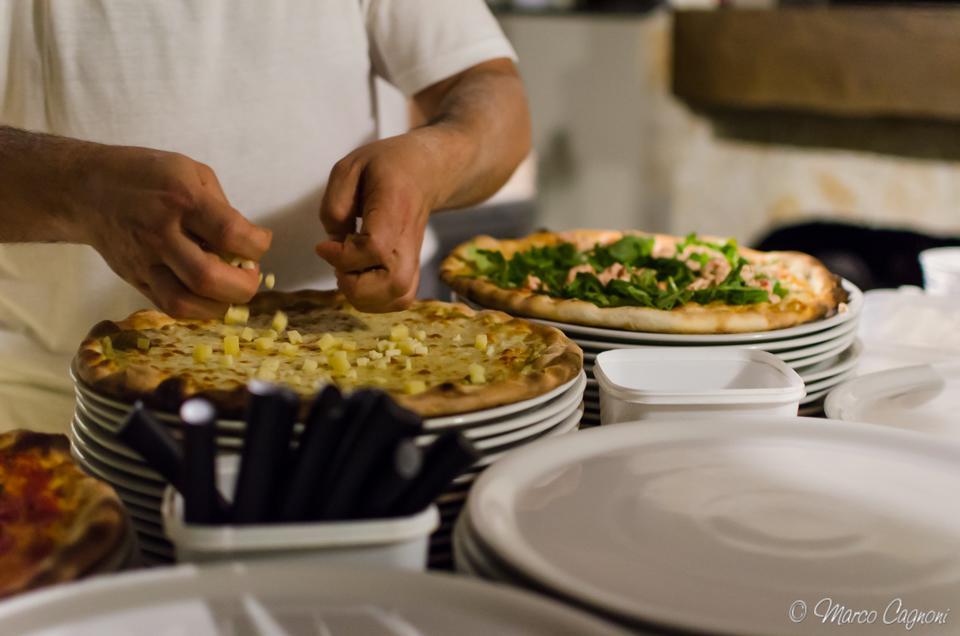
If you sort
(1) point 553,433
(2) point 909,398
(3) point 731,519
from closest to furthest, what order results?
(3) point 731,519
(1) point 553,433
(2) point 909,398

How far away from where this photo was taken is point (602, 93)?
4738 millimetres

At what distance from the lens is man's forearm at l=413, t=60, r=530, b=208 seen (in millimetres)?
1382

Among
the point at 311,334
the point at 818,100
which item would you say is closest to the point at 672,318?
the point at 311,334

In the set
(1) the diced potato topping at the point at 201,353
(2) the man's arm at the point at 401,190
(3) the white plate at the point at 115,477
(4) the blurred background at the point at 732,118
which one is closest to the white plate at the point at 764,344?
(2) the man's arm at the point at 401,190

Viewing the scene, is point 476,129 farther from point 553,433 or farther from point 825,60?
point 825,60

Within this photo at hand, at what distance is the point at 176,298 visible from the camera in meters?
0.98

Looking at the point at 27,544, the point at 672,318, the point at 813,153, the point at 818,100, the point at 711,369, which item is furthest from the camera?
the point at 813,153

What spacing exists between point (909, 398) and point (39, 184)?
3.18ft

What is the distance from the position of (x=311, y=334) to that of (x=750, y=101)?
3.70 m

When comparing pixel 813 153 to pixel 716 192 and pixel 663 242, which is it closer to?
pixel 716 192

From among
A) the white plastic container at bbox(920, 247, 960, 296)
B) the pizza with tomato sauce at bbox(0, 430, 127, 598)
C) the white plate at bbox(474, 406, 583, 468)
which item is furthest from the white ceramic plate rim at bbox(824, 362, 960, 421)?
the pizza with tomato sauce at bbox(0, 430, 127, 598)

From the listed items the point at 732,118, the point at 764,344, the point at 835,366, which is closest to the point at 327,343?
the point at 764,344

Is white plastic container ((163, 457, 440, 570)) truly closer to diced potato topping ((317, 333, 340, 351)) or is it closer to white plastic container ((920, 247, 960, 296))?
diced potato topping ((317, 333, 340, 351))

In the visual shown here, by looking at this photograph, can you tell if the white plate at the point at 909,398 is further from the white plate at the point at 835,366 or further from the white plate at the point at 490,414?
the white plate at the point at 490,414
